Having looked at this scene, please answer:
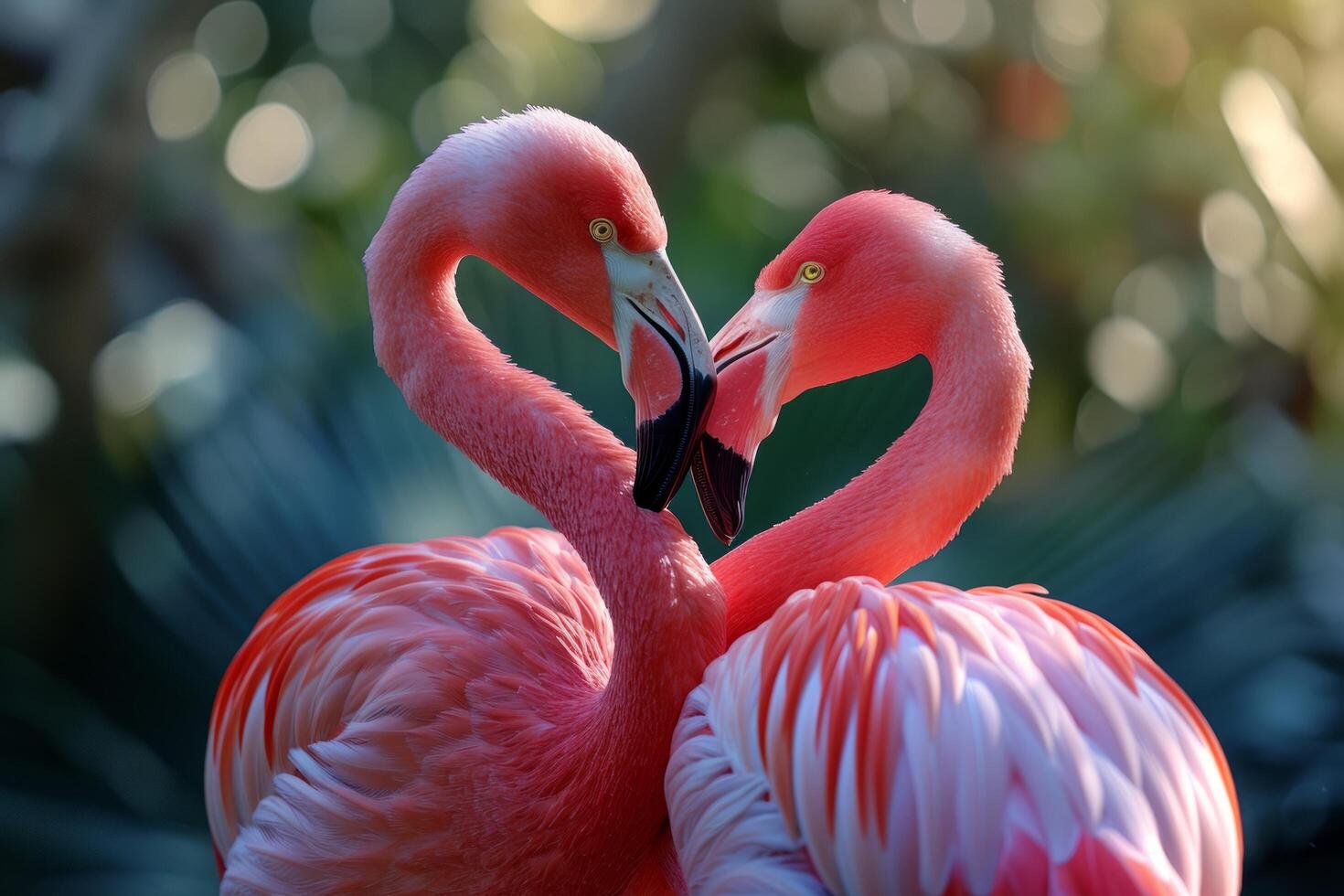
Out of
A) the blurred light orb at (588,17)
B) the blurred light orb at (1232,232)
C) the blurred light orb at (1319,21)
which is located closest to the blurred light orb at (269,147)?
the blurred light orb at (588,17)

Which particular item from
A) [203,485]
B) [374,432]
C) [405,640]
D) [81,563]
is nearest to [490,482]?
[374,432]

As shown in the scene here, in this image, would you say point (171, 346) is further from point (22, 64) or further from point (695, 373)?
point (695, 373)

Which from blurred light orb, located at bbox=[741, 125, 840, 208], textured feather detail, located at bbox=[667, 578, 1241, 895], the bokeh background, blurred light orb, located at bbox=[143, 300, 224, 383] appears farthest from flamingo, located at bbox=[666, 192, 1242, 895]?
blurred light orb, located at bbox=[143, 300, 224, 383]

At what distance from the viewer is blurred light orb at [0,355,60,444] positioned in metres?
2.12

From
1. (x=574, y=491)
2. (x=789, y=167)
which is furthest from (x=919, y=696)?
(x=789, y=167)

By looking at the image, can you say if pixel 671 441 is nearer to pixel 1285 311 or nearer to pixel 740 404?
pixel 740 404

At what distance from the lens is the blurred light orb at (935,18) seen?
7.88 ft

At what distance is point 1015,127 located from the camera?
2.41m

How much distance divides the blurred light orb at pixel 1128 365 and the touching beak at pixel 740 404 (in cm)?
124

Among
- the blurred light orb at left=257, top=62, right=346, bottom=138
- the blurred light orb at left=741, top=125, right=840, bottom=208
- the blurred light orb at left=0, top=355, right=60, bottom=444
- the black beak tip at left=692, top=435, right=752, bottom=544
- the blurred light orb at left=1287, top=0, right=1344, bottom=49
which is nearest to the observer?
the black beak tip at left=692, top=435, right=752, bottom=544

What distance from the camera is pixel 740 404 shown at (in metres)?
1.36

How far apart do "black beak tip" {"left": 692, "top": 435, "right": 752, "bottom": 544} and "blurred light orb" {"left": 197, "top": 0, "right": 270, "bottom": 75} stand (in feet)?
4.90

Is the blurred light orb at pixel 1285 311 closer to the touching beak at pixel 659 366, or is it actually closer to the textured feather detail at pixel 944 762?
the textured feather detail at pixel 944 762

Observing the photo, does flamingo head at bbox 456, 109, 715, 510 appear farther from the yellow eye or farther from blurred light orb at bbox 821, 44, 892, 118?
blurred light orb at bbox 821, 44, 892, 118
